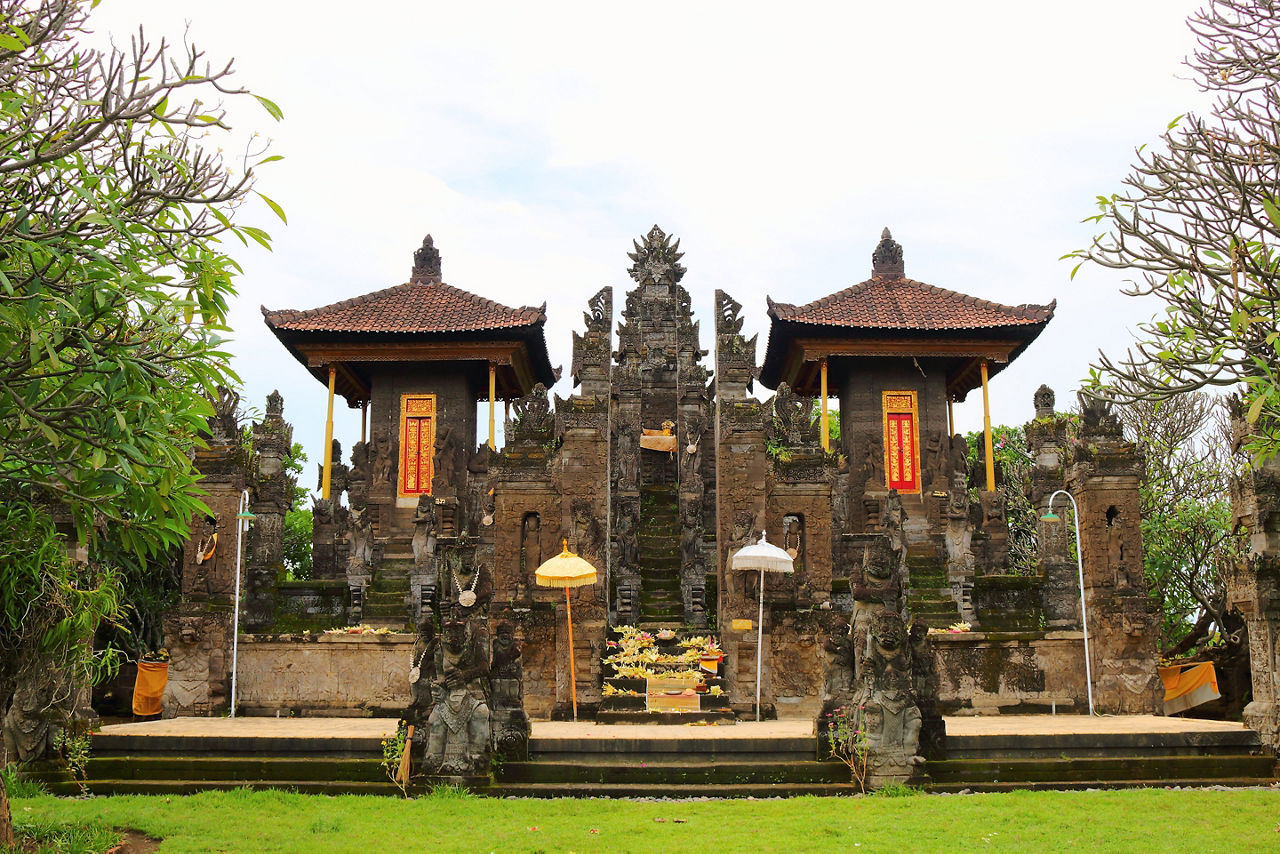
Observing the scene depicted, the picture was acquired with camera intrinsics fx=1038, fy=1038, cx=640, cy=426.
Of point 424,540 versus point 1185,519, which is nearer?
point 424,540

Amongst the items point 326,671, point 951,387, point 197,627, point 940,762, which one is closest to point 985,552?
point 951,387

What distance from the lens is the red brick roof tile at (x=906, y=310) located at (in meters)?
22.4

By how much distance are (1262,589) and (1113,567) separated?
3.12 m

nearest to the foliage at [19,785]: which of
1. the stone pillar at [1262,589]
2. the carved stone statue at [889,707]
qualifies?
the carved stone statue at [889,707]

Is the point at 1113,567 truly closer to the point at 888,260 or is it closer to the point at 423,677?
the point at 423,677

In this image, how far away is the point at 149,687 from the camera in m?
14.6

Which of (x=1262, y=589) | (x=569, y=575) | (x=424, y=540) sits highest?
(x=424, y=540)

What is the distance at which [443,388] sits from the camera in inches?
954

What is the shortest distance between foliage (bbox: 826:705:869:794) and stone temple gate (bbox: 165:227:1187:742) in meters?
0.78

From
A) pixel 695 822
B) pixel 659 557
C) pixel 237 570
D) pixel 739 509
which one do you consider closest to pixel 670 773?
pixel 695 822

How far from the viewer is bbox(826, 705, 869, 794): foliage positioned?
980 centimetres

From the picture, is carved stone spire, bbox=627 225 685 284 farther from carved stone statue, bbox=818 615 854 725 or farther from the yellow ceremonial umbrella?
carved stone statue, bbox=818 615 854 725

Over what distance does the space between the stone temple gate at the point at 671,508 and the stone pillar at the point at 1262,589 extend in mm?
2265

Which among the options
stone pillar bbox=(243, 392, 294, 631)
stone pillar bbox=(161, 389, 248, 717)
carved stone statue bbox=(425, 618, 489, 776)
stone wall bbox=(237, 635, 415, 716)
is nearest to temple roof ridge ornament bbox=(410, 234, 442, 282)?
stone pillar bbox=(243, 392, 294, 631)
